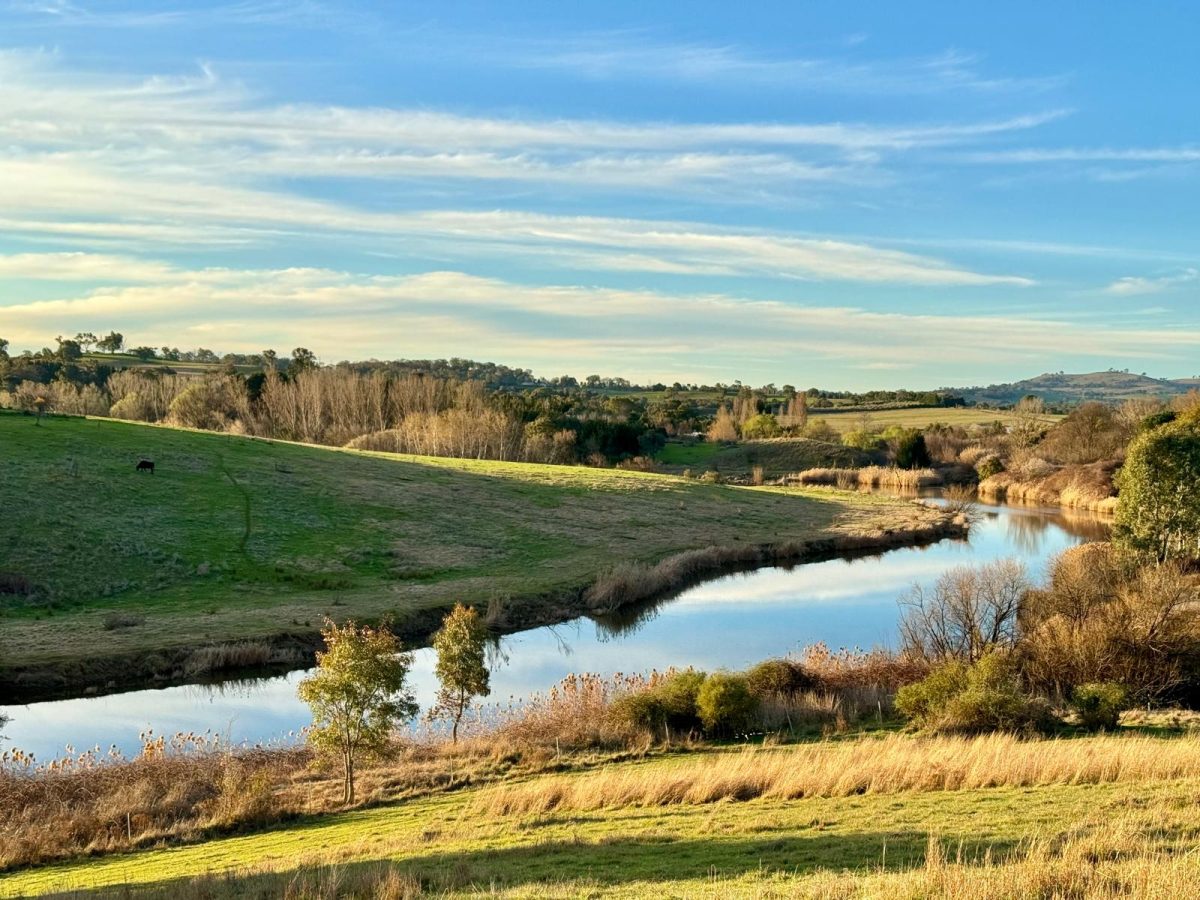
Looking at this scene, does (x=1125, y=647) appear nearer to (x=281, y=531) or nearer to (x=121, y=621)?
(x=121, y=621)

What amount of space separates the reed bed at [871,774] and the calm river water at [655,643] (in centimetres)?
1207

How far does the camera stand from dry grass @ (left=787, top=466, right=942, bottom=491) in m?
99.8

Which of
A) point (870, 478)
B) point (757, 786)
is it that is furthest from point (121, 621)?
point (870, 478)

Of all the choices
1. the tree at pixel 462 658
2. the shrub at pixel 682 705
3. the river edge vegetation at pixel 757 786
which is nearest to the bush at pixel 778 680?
the river edge vegetation at pixel 757 786

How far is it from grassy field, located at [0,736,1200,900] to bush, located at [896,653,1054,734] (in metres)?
2.03

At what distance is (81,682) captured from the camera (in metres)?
29.7

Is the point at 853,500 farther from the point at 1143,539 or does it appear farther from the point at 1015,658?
the point at 1015,658

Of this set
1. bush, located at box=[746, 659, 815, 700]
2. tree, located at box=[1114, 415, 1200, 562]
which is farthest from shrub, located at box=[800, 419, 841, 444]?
bush, located at box=[746, 659, 815, 700]

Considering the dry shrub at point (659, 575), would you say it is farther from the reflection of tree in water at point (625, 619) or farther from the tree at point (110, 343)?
the tree at point (110, 343)

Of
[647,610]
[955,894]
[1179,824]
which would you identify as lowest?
[647,610]

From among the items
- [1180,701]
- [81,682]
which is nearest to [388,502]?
[81,682]

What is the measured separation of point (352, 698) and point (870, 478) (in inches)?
3468

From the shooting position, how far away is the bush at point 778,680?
25922 millimetres

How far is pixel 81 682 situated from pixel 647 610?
24.5 meters
